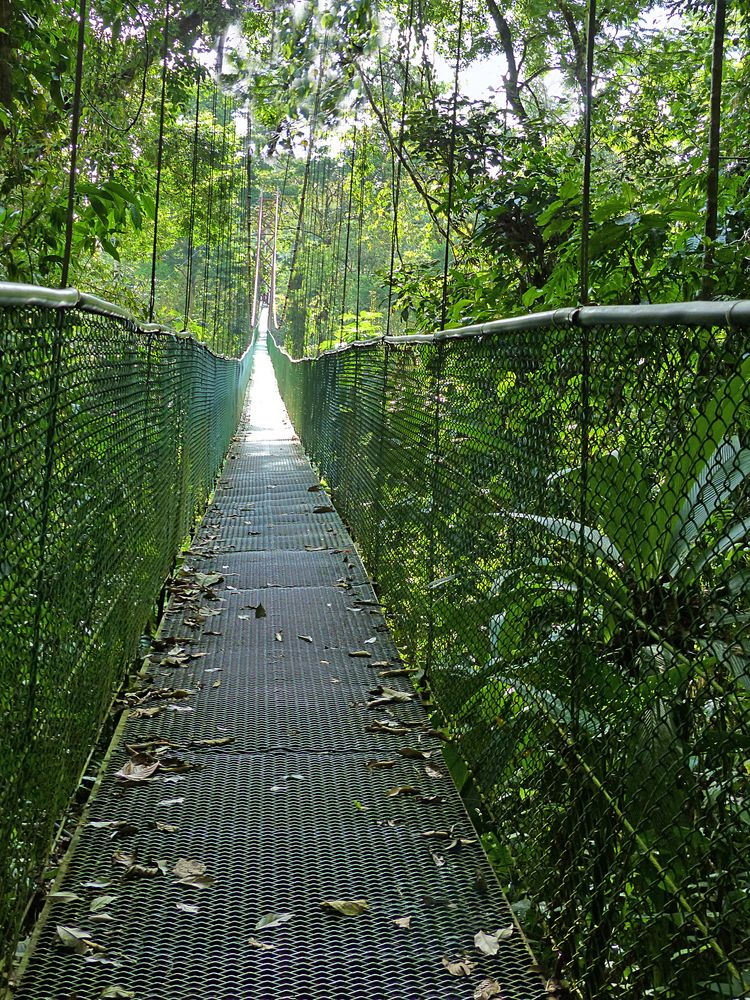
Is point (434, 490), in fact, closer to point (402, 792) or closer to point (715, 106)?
point (402, 792)

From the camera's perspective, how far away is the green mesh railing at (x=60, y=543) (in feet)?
5.31

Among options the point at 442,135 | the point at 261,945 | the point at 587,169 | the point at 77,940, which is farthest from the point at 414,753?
the point at 442,135

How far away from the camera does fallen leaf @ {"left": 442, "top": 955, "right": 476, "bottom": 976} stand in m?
1.79

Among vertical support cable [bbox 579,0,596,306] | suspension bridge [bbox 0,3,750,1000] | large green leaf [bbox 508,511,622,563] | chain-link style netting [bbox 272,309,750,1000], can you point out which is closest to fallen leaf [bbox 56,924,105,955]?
suspension bridge [bbox 0,3,750,1000]

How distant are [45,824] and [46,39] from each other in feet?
11.5

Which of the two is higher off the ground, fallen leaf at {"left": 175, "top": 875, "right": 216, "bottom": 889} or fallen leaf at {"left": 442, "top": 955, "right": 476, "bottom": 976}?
fallen leaf at {"left": 442, "top": 955, "right": 476, "bottom": 976}

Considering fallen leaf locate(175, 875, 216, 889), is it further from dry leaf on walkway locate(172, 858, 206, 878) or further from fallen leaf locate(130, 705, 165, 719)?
fallen leaf locate(130, 705, 165, 719)

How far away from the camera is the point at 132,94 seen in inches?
383

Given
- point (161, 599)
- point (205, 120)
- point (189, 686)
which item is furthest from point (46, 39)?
point (205, 120)

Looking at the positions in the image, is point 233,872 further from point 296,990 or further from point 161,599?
point 161,599

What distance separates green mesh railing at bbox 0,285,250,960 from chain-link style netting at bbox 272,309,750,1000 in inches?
35.8

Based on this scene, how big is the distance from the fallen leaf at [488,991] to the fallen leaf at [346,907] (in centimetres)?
33

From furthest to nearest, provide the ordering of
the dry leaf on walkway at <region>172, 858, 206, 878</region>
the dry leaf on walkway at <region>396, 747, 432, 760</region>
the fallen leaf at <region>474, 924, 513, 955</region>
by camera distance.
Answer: the dry leaf on walkway at <region>396, 747, 432, 760</region>
the dry leaf on walkway at <region>172, 858, 206, 878</region>
the fallen leaf at <region>474, 924, 513, 955</region>

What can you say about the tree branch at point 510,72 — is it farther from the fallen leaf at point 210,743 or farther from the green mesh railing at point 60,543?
the fallen leaf at point 210,743
